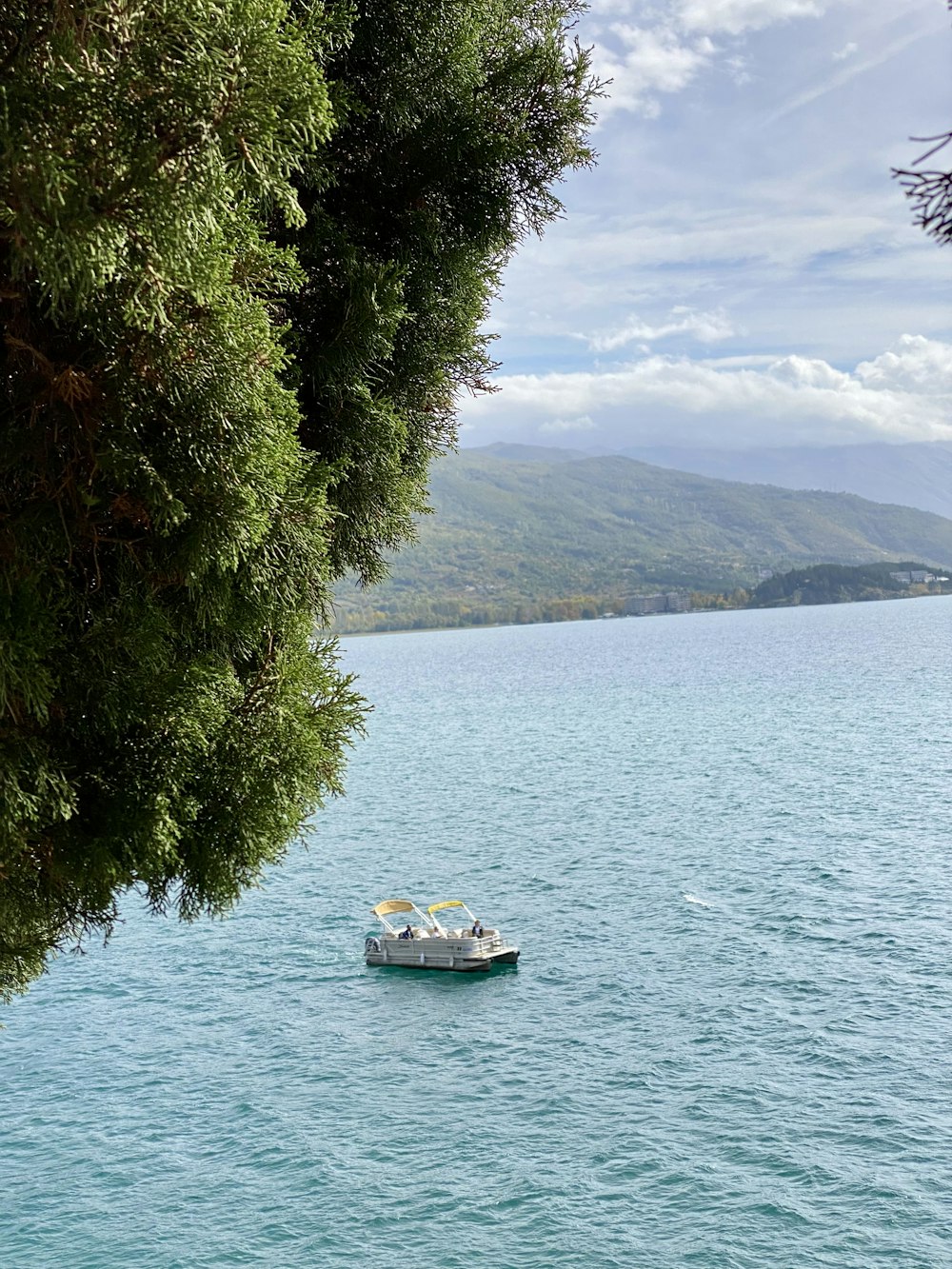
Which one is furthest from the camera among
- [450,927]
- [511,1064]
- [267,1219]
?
[450,927]

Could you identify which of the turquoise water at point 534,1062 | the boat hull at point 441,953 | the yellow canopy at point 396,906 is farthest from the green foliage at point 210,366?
the yellow canopy at point 396,906

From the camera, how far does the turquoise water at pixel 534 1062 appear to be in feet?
61.3

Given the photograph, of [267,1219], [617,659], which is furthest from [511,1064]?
[617,659]

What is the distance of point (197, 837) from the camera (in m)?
7.23

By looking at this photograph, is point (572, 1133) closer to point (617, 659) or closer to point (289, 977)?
point (289, 977)

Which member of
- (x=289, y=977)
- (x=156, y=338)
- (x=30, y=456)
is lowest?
(x=289, y=977)

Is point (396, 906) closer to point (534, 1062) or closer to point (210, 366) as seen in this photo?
point (534, 1062)

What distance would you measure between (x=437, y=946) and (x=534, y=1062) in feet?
26.5

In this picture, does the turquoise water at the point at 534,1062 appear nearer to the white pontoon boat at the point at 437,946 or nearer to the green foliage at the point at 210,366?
the white pontoon boat at the point at 437,946

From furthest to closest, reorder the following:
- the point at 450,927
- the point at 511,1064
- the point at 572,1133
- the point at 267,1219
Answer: the point at 450,927 → the point at 511,1064 → the point at 572,1133 → the point at 267,1219

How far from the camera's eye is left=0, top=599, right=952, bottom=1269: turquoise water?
1869 cm

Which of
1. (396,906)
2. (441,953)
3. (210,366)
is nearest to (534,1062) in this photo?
(441,953)

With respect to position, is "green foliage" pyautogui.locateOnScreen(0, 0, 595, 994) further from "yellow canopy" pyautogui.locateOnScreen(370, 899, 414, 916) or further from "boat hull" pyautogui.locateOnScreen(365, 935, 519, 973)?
"yellow canopy" pyautogui.locateOnScreen(370, 899, 414, 916)

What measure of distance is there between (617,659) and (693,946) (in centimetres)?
12931
